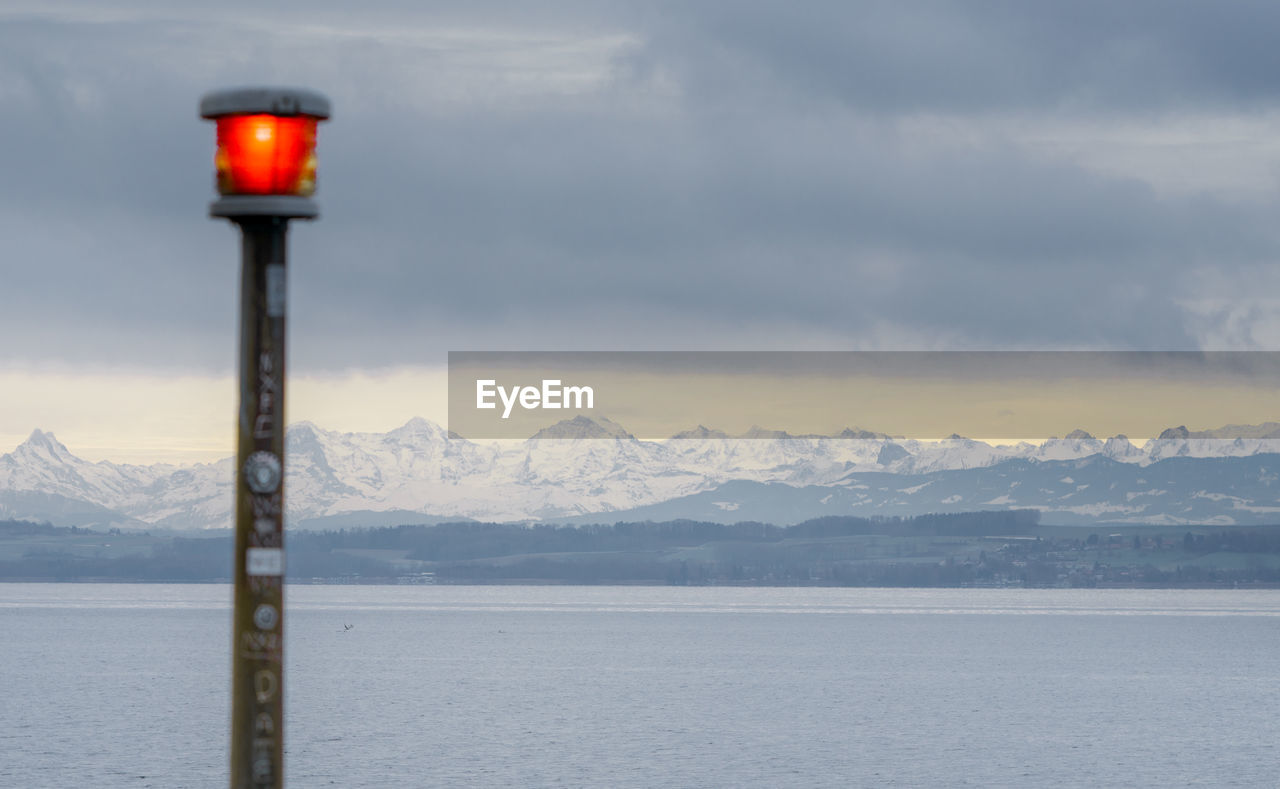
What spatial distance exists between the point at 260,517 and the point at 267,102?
2.23 meters

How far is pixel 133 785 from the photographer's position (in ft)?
250

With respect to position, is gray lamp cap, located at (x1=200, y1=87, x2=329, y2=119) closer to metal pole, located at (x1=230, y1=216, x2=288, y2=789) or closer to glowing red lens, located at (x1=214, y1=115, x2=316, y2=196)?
glowing red lens, located at (x1=214, y1=115, x2=316, y2=196)

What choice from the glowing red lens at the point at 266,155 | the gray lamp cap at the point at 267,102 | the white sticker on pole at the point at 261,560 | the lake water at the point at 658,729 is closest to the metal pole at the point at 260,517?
the white sticker on pole at the point at 261,560

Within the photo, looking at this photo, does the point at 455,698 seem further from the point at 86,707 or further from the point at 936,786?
the point at 936,786

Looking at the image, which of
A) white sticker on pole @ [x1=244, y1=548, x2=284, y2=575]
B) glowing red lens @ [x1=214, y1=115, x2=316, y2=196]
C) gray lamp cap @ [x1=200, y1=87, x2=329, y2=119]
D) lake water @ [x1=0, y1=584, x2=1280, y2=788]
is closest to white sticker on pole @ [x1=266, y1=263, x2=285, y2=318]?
glowing red lens @ [x1=214, y1=115, x2=316, y2=196]

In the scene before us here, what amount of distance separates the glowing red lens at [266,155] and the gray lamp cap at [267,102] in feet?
0.19

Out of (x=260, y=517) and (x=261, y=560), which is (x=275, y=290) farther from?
(x=261, y=560)

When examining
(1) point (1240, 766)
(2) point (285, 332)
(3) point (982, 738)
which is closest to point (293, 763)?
(3) point (982, 738)

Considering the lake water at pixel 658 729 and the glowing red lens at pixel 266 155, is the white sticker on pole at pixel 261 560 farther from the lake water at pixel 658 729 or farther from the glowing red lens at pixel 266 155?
the lake water at pixel 658 729

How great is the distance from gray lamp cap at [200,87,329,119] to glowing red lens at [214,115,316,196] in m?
0.06

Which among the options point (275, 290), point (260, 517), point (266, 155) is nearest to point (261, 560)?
point (260, 517)

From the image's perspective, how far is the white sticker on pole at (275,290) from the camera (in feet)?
30.3

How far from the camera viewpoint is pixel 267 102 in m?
8.67

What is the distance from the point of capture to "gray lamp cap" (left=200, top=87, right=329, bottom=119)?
866 centimetres
